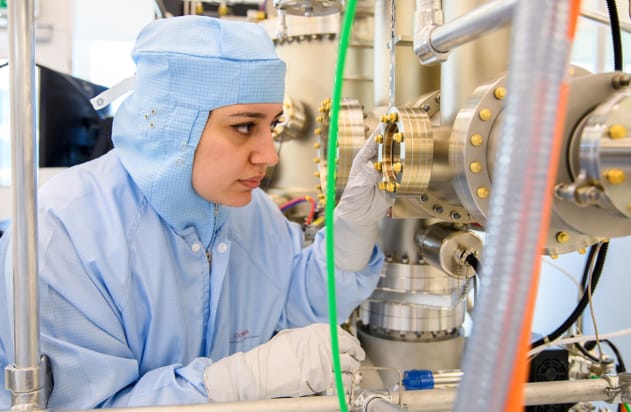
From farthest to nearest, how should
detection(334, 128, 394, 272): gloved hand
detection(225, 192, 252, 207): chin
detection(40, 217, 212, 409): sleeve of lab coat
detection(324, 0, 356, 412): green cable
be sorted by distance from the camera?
1. detection(225, 192, 252, 207): chin
2. detection(334, 128, 394, 272): gloved hand
3. detection(40, 217, 212, 409): sleeve of lab coat
4. detection(324, 0, 356, 412): green cable

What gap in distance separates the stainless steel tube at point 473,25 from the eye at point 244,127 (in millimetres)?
465

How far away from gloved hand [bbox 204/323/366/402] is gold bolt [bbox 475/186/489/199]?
0.35 meters

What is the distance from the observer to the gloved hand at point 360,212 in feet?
2.97

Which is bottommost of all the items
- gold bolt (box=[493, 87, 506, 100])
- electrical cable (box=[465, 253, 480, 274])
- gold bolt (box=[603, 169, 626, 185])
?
electrical cable (box=[465, 253, 480, 274])

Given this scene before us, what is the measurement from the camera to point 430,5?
2.05ft

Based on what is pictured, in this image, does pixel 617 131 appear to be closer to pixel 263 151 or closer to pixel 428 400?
pixel 428 400

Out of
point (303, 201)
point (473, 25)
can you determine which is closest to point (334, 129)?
point (473, 25)

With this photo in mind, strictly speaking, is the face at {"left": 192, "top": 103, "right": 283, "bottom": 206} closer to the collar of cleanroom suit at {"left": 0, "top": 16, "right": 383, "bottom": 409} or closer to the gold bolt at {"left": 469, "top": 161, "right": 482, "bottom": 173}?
the collar of cleanroom suit at {"left": 0, "top": 16, "right": 383, "bottom": 409}

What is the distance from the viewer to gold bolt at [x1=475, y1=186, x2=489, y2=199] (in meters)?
0.60

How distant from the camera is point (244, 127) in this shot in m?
0.98

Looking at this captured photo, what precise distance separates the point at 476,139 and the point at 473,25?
14cm

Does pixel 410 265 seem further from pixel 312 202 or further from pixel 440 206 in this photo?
pixel 312 202

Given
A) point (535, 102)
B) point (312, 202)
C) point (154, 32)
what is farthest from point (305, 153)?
point (535, 102)

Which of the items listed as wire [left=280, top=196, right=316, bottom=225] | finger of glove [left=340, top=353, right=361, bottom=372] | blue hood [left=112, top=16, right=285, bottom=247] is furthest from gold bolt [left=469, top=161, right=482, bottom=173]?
wire [left=280, top=196, right=316, bottom=225]
